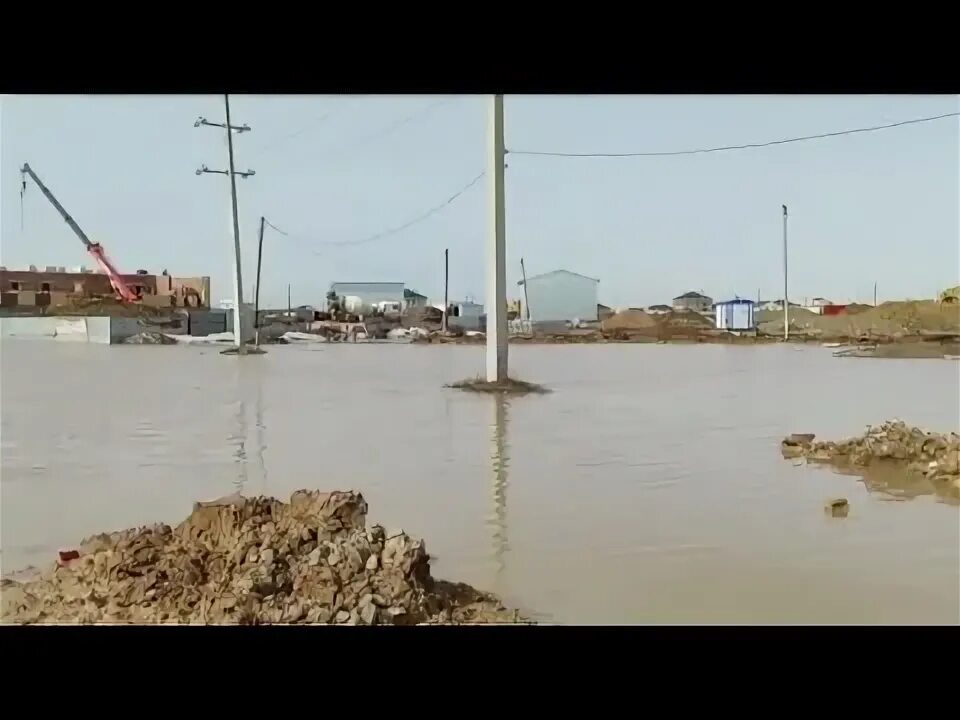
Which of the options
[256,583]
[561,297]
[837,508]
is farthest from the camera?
[561,297]

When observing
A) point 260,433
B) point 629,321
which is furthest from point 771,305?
point 260,433

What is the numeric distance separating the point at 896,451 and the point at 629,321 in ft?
2.57

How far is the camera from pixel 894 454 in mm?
2020

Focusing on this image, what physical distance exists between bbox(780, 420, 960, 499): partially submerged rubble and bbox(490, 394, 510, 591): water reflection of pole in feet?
2.43

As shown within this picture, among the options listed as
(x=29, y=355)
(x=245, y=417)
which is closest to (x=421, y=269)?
(x=245, y=417)

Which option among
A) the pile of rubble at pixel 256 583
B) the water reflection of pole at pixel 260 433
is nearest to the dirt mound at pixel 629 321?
the pile of rubble at pixel 256 583

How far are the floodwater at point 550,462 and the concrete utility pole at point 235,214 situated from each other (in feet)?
0.31

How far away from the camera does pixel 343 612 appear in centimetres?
161

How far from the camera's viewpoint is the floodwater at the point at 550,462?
1737 mm

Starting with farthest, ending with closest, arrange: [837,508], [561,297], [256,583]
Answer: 1. [561,297]
2. [837,508]
3. [256,583]

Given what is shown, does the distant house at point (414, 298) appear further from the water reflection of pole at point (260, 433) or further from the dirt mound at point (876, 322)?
the dirt mound at point (876, 322)

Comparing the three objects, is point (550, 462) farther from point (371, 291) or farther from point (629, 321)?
point (371, 291)

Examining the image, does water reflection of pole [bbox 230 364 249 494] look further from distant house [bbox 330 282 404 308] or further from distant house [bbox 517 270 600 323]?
distant house [bbox 517 270 600 323]
